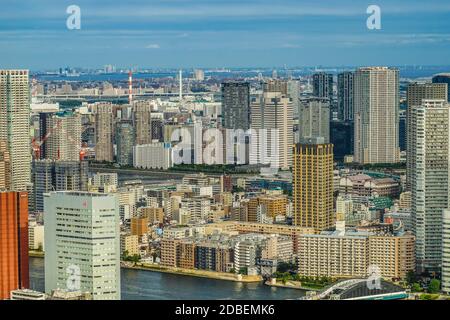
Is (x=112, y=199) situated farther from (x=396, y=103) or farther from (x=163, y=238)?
(x=396, y=103)

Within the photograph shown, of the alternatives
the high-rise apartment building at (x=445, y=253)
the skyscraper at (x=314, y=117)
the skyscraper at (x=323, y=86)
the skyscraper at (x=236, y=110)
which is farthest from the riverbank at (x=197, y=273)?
the skyscraper at (x=236, y=110)

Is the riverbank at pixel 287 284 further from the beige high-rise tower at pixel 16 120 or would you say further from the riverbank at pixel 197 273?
the beige high-rise tower at pixel 16 120

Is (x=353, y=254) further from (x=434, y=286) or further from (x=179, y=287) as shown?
(x=179, y=287)

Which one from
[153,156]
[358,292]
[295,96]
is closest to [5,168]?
[153,156]

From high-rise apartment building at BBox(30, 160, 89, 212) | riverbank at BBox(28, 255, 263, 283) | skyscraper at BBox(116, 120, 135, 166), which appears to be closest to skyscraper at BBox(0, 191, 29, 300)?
riverbank at BBox(28, 255, 263, 283)
